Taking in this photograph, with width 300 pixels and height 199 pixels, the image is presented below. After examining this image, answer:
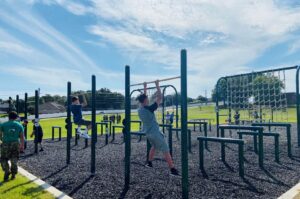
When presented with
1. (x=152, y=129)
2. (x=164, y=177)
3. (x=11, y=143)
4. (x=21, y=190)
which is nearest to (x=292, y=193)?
(x=164, y=177)

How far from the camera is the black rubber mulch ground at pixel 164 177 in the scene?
4.89 meters

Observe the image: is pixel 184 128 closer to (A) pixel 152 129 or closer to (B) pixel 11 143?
(A) pixel 152 129

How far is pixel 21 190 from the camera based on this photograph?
5172 mm

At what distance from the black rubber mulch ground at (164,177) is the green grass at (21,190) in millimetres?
396

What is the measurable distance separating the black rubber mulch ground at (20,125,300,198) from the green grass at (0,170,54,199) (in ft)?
1.30

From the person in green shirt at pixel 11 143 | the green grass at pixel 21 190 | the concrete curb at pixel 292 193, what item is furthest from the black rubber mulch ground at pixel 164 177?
the person in green shirt at pixel 11 143

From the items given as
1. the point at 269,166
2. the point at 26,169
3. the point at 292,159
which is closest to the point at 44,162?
the point at 26,169

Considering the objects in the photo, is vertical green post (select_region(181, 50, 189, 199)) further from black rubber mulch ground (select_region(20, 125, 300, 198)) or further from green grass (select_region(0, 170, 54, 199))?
green grass (select_region(0, 170, 54, 199))

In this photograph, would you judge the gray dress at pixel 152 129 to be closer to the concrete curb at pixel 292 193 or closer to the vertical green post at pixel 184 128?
the vertical green post at pixel 184 128

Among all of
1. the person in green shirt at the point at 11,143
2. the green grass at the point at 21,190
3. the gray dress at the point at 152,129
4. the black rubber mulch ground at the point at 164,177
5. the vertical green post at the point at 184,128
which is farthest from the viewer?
the person in green shirt at the point at 11,143

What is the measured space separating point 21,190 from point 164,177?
8.92 feet

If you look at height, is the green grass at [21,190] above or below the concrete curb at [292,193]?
below

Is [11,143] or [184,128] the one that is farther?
[11,143]

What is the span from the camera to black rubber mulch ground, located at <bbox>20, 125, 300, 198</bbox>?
16.0 feet
